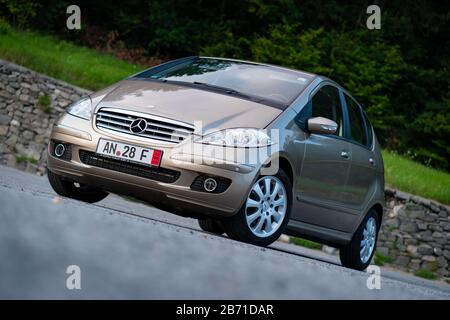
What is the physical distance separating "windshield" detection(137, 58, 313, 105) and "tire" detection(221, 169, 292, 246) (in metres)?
0.78

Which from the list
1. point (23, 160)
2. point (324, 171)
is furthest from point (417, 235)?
point (324, 171)

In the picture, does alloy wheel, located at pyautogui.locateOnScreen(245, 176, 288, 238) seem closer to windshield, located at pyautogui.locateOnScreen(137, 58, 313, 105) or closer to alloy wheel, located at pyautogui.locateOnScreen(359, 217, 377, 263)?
windshield, located at pyautogui.locateOnScreen(137, 58, 313, 105)

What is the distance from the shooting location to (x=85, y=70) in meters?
18.4

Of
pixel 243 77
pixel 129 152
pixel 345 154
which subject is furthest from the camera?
pixel 345 154

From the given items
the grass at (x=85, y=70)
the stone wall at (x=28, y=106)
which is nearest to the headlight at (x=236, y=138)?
the stone wall at (x=28, y=106)

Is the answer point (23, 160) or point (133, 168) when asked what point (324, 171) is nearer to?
point (133, 168)

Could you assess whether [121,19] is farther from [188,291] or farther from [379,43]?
[188,291]

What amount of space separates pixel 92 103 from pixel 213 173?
1274 millimetres

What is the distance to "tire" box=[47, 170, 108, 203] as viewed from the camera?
7.23 meters

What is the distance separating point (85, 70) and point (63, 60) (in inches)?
34.7

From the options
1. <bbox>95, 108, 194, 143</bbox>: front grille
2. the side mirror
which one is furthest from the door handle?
<bbox>95, 108, 194, 143</bbox>: front grille

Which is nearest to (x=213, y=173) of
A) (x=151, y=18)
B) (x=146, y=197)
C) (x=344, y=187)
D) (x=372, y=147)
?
(x=146, y=197)

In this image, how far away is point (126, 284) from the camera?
8.00ft

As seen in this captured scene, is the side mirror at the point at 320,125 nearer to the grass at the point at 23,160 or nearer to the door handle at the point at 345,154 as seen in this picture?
the door handle at the point at 345,154
